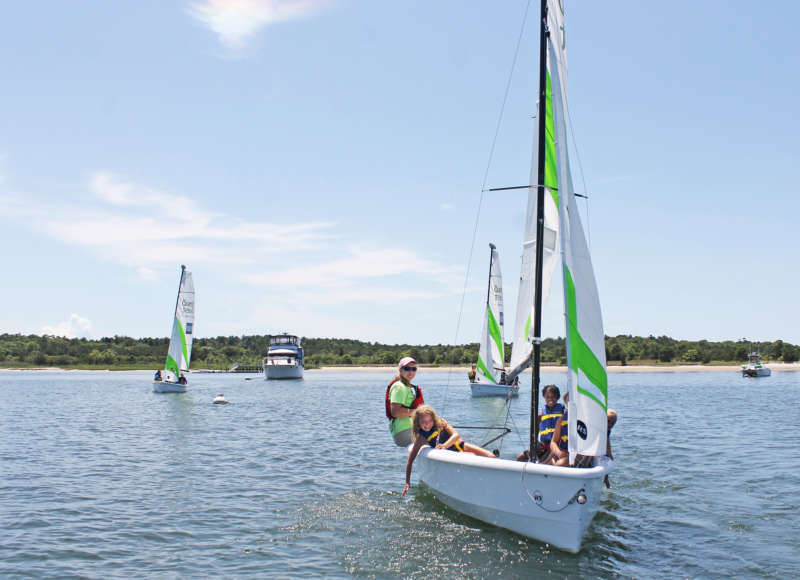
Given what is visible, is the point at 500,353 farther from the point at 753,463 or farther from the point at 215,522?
the point at 215,522

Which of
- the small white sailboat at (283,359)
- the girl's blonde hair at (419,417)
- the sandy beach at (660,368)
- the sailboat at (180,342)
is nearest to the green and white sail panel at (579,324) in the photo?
the girl's blonde hair at (419,417)

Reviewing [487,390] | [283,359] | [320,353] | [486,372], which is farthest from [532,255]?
[320,353]

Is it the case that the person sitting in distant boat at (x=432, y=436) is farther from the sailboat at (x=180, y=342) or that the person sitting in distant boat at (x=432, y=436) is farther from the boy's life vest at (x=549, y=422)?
the sailboat at (x=180, y=342)

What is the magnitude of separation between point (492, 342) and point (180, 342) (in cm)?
2260

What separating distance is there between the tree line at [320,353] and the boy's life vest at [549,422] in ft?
292

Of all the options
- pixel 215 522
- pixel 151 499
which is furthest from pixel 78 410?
pixel 215 522

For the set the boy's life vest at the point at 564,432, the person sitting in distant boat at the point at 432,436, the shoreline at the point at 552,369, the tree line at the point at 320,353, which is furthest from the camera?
the tree line at the point at 320,353

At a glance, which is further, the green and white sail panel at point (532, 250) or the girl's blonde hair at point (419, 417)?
the girl's blonde hair at point (419, 417)

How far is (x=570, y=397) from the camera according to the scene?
884cm

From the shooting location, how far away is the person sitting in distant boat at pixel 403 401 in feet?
35.4

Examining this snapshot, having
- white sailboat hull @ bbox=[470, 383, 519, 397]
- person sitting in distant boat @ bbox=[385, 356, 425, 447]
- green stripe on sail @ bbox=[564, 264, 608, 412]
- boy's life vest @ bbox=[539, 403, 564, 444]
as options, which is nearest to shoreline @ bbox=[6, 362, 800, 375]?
white sailboat hull @ bbox=[470, 383, 519, 397]

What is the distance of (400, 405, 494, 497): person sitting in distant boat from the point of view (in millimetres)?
10453

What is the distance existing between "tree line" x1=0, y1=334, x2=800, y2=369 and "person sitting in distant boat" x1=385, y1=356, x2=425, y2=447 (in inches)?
3484

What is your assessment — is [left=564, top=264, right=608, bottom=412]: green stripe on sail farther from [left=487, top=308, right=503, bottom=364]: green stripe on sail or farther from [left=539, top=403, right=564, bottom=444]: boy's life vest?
[left=487, top=308, right=503, bottom=364]: green stripe on sail
